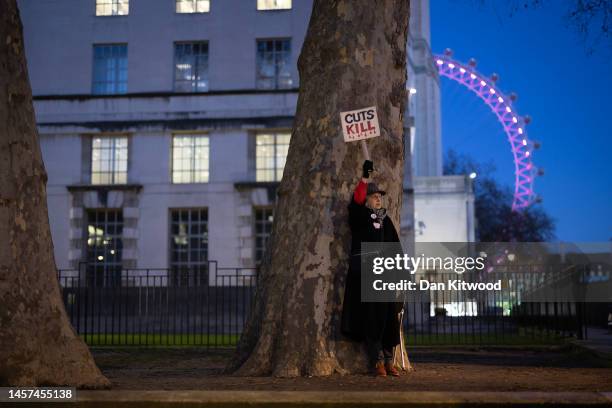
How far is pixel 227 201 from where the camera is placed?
2841 cm

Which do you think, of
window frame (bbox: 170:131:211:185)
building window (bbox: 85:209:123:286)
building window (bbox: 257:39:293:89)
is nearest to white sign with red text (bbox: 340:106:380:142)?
window frame (bbox: 170:131:211:185)

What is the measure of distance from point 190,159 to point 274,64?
16.1ft

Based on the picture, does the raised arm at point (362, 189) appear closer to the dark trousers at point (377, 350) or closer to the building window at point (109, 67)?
the dark trousers at point (377, 350)

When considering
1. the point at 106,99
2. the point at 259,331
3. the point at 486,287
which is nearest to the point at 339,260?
the point at 259,331

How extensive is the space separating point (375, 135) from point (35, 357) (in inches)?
175

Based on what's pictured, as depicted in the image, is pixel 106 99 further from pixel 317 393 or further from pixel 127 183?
pixel 317 393

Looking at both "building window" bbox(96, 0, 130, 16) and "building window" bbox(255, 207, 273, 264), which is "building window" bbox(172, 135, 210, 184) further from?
"building window" bbox(96, 0, 130, 16)

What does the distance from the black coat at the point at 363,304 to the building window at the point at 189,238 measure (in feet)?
64.4

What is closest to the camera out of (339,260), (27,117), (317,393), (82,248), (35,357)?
(317,393)

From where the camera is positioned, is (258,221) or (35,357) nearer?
(35,357)

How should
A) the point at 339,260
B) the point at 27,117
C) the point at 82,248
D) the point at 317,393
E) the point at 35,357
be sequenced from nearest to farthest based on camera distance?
the point at 317,393 < the point at 35,357 < the point at 27,117 < the point at 339,260 < the point at 82,248

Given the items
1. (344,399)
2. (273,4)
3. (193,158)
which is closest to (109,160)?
(193,158)

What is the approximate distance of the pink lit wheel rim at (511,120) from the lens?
56.1 metres

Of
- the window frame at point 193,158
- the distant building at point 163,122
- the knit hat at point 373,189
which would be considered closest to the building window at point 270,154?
the distant building at point 163,122
